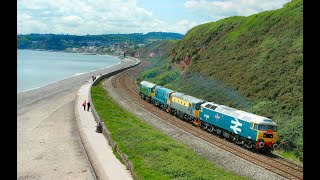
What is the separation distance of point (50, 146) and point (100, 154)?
8034 mm

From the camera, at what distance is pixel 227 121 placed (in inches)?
1330

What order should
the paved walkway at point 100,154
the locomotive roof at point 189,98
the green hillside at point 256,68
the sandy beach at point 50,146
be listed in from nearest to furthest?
the paved walkway at point 100,154
the sandy beach at point 50,146
the green hillside at point 256,68
the locomotive roof at point 189,98

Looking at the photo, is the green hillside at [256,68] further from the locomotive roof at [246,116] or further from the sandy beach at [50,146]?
the sandy beach at [50,146]

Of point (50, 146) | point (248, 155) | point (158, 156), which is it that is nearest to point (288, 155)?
point (248, 155)

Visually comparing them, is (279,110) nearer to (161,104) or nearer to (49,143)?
(161,104)

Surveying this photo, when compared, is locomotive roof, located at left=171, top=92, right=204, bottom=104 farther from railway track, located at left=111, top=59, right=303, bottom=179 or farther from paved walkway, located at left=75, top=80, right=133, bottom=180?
paved walkway, located at left=75, top=80, right=133, bottom=180

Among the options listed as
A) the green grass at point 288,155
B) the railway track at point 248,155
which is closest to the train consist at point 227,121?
the railway track at point 248,155

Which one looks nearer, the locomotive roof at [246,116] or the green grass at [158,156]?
the green grass at [158,156]

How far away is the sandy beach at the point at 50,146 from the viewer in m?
27.0

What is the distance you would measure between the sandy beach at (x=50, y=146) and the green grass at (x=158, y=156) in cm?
380

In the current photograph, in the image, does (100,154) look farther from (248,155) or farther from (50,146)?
(248,155)

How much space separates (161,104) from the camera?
5334 centimetres

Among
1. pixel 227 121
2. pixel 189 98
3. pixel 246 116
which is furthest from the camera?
pixel 189 98

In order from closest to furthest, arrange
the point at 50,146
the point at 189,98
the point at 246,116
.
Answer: the point at 246,116 < the point at 50,146 < the point at 189,98
